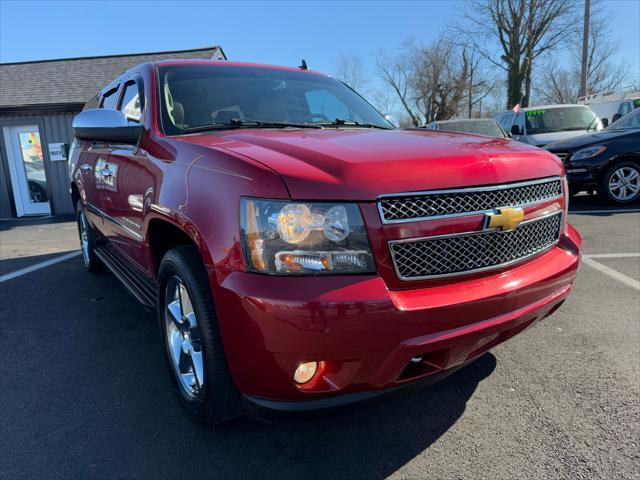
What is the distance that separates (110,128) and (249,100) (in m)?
0.86

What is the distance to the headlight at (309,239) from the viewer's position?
169cm

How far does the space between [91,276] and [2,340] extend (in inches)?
71.4

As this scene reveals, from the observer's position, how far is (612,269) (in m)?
4.66

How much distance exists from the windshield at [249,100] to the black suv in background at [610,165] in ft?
19.8

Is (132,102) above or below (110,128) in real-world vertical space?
above

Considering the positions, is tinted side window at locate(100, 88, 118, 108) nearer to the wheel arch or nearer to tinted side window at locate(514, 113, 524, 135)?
the wheel arch

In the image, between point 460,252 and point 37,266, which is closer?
point 460,252

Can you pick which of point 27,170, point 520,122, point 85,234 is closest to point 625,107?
point 520,122

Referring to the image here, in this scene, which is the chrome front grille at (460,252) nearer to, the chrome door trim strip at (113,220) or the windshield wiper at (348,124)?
the windshield wiper at (348,124)

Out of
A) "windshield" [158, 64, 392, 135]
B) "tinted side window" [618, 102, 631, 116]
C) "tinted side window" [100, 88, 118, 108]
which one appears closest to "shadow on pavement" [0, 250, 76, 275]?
"tinted side window" [100, 88, 118, 108]

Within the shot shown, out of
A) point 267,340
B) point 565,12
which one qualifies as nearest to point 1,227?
point 267,340

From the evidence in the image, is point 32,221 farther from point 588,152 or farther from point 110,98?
point 588,152

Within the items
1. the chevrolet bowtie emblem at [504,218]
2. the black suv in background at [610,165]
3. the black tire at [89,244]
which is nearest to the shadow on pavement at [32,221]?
the black tire at [89,244]

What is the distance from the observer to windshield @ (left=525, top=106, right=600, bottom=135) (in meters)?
11.5
